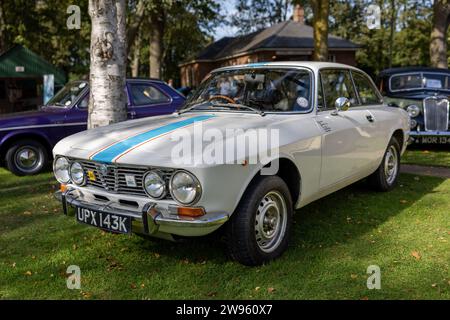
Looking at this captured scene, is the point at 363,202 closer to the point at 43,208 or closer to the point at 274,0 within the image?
the point at 43,208

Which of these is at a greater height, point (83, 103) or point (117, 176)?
point (83, 103)

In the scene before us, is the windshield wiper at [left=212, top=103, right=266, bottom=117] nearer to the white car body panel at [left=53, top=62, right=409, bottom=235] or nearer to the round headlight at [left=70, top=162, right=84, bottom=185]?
the white car body panel at [left=53, top=62, right=409, bottom=235]

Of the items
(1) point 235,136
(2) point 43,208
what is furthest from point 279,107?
(2) point 43,208

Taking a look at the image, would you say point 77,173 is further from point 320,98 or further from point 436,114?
point 436,114

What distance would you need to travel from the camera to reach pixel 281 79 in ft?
15.2

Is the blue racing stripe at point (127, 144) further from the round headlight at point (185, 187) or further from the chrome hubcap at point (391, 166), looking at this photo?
the chrome hubcap at point (391, 166)

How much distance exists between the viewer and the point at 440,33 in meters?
18.1

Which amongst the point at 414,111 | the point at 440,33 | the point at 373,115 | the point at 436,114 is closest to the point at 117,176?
the point at 373,115

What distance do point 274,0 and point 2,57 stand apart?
36137 millimetres

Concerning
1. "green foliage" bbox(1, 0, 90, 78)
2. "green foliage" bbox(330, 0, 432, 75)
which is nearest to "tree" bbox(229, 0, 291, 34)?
"green foliage" bbox(330, 0, 432, 75)

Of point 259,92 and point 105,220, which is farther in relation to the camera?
point 259,92

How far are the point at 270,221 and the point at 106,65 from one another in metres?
3.59

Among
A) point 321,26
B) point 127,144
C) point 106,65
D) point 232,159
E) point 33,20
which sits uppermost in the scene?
point 33,20

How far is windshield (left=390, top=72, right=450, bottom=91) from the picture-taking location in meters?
10.0
